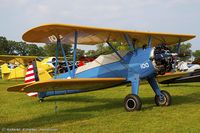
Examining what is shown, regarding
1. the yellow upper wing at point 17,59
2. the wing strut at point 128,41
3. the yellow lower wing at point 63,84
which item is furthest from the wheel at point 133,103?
the yellow upper wing at point 17,59

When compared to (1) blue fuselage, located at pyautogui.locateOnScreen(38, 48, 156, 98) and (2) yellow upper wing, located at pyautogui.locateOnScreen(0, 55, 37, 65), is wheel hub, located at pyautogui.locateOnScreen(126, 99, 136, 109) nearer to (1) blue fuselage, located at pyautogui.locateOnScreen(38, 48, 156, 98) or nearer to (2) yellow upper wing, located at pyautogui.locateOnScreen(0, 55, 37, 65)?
(1) blue fuselage, located at pyautogui.locateOnScreen(38, 48, 156, 98)

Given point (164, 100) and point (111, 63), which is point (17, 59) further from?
point (164, 100)

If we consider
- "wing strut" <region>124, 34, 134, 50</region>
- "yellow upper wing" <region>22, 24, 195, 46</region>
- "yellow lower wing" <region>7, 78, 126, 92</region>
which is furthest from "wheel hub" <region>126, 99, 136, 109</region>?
"yellow upper wing" <region>22, 24, 195, 46</region>

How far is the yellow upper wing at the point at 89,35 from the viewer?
25.2 ft

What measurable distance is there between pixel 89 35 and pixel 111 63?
1064 mm

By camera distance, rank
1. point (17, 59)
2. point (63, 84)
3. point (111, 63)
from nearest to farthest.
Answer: point (63, 84)
point (111, 63)
point (17, 59)

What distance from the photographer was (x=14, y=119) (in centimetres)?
716

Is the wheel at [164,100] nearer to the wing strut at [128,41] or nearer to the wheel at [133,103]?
the wheel at [133,103]

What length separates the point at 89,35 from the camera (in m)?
8.78

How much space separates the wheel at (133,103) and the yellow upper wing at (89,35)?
75.2 inches

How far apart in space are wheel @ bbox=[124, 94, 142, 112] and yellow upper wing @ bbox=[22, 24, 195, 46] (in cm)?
191

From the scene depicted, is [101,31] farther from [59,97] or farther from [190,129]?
[59,97]

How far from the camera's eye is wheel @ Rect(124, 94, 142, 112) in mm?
7727

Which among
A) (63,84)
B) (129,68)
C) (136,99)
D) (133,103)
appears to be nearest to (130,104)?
(133,103)
